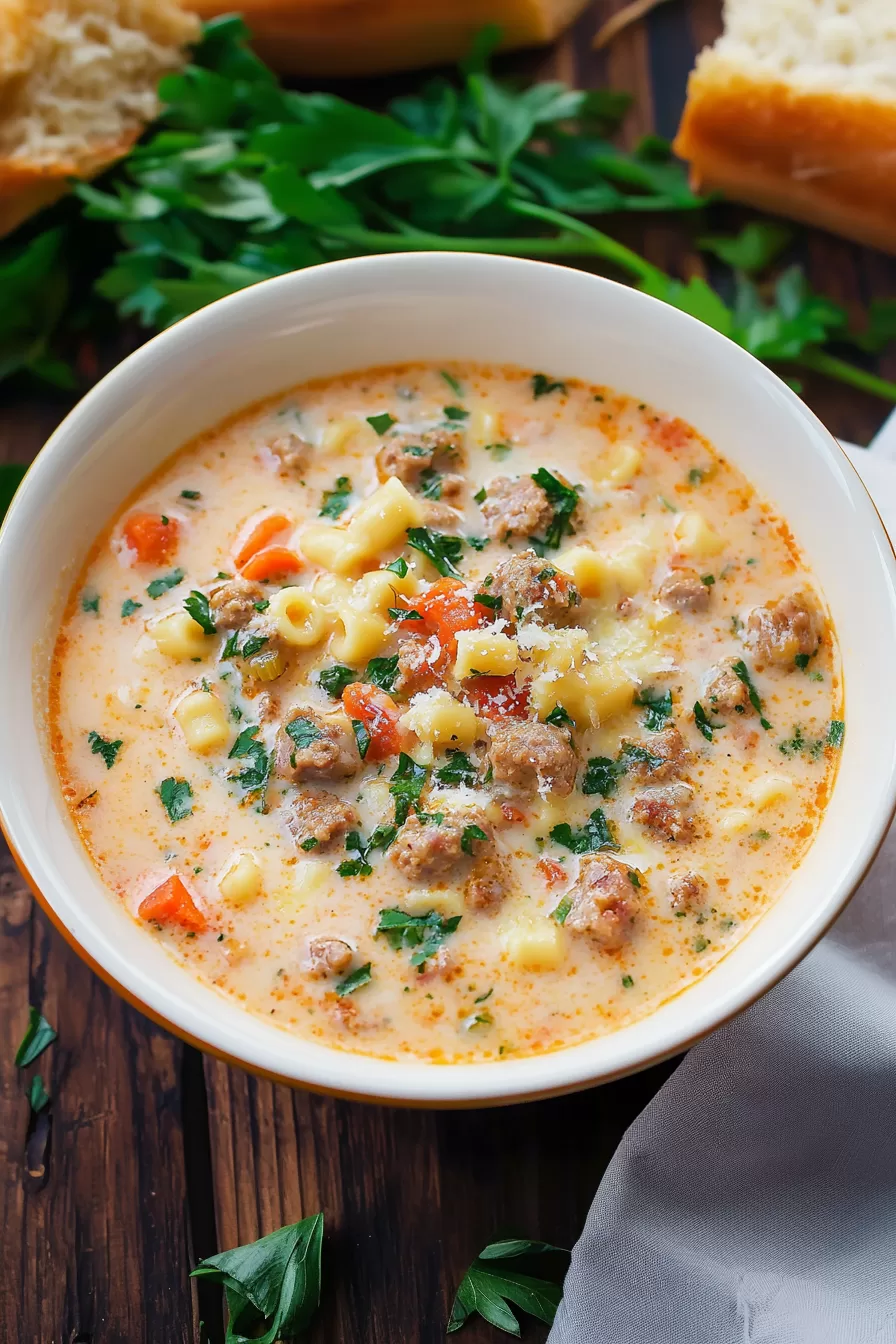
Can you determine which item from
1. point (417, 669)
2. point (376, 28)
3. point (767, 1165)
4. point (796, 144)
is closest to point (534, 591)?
point (417, 669)

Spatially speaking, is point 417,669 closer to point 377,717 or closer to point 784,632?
point 377,717

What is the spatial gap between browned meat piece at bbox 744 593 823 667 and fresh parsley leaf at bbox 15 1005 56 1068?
195cm

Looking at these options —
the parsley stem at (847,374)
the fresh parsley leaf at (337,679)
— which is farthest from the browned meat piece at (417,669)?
the parsley stem at (847,374)

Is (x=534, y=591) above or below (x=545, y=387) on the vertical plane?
below

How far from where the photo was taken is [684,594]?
2.94 meters

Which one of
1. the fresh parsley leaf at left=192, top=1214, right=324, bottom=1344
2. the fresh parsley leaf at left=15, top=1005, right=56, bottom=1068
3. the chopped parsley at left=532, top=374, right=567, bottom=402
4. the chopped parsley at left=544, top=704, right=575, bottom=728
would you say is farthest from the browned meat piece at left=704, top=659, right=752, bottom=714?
the fresh parsley leaf at left=15, top=1005, right=56, bottom=1068

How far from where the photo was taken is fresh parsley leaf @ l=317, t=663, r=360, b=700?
2.86 m

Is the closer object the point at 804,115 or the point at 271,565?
the point at 271,565

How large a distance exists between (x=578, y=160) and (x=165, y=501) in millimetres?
1841

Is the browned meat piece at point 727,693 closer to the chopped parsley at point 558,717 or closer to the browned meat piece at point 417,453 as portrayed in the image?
the chopped parsley at point 558,717

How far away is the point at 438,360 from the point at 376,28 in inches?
60.0

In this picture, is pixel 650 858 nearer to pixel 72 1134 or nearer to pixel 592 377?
pixel 592 377

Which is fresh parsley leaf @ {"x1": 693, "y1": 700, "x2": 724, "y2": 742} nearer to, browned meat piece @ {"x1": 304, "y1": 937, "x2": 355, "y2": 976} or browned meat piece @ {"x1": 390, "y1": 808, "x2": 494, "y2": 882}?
browned meat piece @ {"x1": 390, "y1": 808, "x2": 494, "y2": 882}

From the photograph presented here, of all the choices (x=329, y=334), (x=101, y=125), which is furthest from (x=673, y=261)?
(x=101, y=125)
